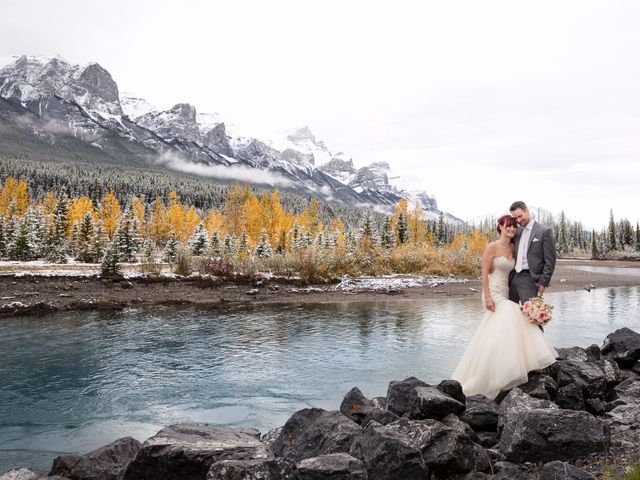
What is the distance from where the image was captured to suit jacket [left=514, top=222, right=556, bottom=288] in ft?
27.6

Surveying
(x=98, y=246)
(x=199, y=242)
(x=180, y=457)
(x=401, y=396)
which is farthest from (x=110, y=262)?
(x=180, y=457)

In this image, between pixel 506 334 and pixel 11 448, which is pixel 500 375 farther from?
pixel 11 448

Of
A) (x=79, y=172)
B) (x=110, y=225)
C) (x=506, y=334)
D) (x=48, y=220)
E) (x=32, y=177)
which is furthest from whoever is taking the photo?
(x=79, y=172)

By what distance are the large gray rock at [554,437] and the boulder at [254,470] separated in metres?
2.95

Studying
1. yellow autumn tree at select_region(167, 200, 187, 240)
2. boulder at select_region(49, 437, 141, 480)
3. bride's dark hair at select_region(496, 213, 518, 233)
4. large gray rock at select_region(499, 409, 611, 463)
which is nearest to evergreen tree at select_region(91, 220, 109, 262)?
yellow autumn tree at select_region(167, 200, 187, 240)

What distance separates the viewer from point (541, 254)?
8516 mm

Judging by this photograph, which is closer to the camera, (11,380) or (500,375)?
(500,375)

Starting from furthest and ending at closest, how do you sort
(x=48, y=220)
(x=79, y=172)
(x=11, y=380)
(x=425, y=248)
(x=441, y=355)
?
1. (x=79, y=172)
2. (x=48, y=220)
3. (x=425, y=248)
4. (x=441, y=355)
5. (x=11, y=380)

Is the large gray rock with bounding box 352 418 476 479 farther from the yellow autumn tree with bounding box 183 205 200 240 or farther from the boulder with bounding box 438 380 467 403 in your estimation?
the yellow autumn tree with bounding box 183 205 200 240

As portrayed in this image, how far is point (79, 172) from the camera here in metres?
191

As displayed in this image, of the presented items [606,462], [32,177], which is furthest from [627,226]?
[32,177]

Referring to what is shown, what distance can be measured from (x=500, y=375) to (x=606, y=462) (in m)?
2.84

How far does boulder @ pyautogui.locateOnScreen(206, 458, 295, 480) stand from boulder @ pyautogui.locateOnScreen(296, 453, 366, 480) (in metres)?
0.17

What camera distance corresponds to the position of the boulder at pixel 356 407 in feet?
27.0
